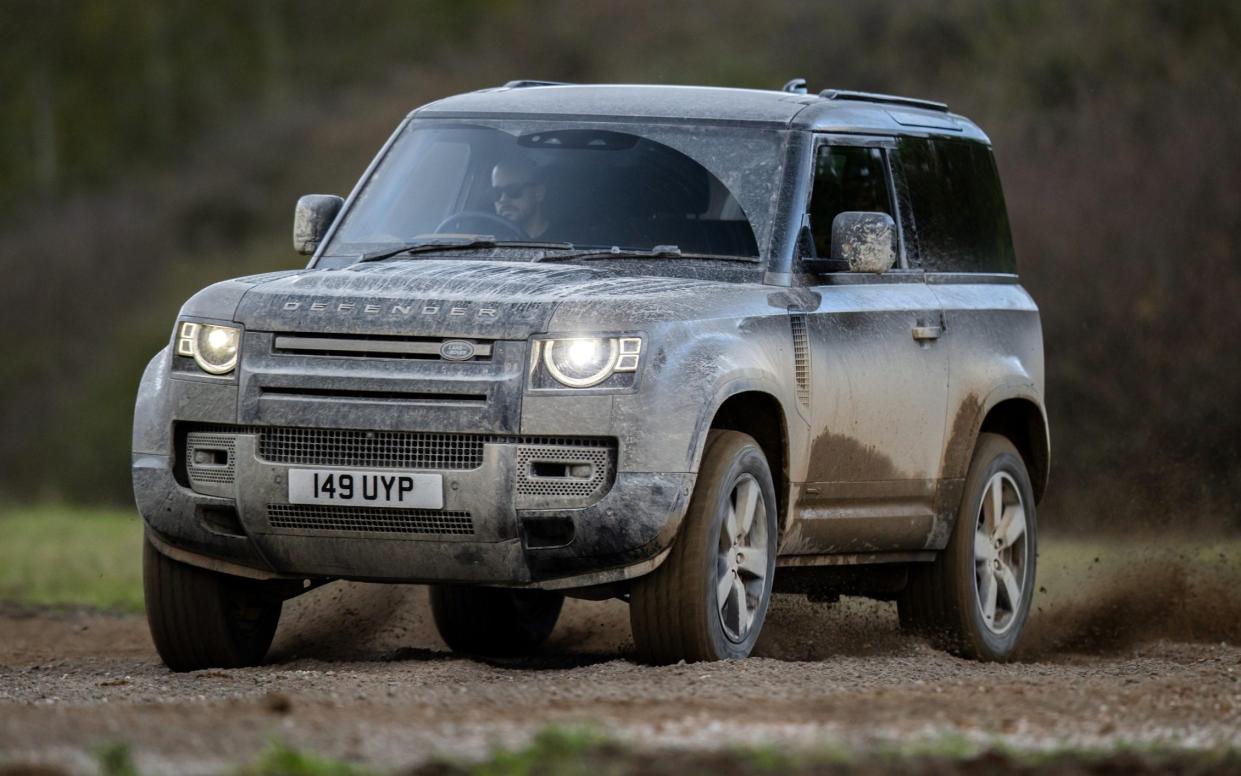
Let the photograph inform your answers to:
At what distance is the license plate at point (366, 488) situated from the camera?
731cm

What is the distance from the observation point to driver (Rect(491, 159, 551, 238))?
8703 mm

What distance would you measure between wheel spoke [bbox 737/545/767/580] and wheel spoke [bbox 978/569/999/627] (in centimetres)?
221

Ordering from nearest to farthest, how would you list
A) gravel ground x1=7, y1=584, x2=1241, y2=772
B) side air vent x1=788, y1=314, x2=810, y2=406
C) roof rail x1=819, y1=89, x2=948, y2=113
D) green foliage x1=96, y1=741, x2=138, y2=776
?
green foliage x1=96, y1=741, x2=138, y2=776
gravel ground x1=7, y1=584, x2=1241, y2=772
side air vent x1=788, y1=314, x2=810, y2=406
roof rail x1=819, y1=89, x2=948, y2=113

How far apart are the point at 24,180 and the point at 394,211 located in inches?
2281

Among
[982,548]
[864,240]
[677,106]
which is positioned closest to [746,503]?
[864,240]

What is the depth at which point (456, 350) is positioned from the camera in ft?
24.2

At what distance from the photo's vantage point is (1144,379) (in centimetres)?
2558

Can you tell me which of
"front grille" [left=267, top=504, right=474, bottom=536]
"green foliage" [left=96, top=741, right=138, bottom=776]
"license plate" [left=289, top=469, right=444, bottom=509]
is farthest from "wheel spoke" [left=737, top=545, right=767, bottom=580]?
"green foliage" [left=96, top=741, right=138, bottom=776]

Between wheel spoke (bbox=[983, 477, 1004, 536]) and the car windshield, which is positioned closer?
the car windshield

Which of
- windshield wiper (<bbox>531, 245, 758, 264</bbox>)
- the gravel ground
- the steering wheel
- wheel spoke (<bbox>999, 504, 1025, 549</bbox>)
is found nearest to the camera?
the gravel ground

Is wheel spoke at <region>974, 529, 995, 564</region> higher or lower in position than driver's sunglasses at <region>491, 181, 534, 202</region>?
lower

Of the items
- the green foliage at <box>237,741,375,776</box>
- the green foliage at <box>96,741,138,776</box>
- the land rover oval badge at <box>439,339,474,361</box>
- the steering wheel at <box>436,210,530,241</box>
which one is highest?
the steering wheel at <box>436,210,530,241</box>

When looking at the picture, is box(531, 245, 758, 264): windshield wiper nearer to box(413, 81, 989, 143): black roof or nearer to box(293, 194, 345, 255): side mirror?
box(413, 81, 989, 143): black roof

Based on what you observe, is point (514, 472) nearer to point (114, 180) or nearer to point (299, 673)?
point (299, 673)
